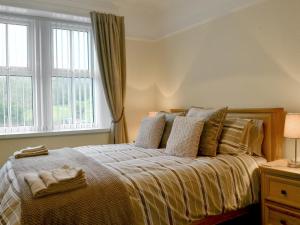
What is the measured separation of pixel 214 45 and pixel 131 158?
176cm

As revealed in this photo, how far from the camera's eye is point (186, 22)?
3.62 meters

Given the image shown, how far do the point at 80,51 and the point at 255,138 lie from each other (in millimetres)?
2605

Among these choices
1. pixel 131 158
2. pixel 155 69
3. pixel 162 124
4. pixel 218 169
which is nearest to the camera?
pixel 218 169

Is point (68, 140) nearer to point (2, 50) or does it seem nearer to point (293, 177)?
point (2, 50)

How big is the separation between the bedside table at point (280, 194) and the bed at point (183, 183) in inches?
4.5

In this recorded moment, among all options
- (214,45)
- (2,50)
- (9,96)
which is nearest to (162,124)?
(214,45)

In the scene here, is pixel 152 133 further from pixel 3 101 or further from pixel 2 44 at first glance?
pixel 2 44

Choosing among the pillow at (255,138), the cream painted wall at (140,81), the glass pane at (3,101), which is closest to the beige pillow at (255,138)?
the pillow at (255,138)

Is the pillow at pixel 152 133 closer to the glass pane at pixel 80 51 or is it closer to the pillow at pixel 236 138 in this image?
the pillow at pixel 236 138

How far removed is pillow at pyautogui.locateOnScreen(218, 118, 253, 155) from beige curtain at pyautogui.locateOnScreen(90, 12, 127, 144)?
1.68 meters

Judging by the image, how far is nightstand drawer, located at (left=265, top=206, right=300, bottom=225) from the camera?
6.52 feet

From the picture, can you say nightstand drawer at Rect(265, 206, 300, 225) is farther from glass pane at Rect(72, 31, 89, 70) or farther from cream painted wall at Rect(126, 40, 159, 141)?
glass pane at Rect(72, 31, 89, 70)

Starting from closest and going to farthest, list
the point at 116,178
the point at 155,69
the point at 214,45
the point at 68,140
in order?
the point at 116,178, the point at 214,45, the point at 68,140, the point at 155,69

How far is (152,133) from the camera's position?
9.58ft
